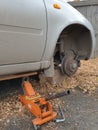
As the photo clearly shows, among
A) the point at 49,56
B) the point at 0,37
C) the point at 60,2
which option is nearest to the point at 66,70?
the point at 49,56

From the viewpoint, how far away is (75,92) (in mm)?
3553

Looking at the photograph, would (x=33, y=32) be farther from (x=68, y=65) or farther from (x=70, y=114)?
(x=70, y=114)

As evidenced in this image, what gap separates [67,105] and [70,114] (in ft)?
0.83

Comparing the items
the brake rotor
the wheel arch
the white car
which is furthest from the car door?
the wheel arch

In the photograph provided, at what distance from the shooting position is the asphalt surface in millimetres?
2574

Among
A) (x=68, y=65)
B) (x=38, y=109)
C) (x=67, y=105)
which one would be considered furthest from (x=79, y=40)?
(x=38, y=109)

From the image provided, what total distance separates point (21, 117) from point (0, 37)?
1.10 metres

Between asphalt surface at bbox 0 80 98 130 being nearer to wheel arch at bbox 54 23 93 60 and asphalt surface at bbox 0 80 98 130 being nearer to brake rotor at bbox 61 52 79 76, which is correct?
brake rotor at bbox 61 52 79 76

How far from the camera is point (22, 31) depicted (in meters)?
2.34

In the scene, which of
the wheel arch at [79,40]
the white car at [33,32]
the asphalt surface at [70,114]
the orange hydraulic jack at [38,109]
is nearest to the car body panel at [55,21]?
the white car at [33,32]

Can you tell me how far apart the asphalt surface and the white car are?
47cm

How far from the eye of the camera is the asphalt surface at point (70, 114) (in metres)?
2.57

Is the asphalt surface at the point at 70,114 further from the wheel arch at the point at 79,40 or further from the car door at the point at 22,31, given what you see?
the car door at the point at 22,31

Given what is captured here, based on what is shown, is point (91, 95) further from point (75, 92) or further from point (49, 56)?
point (49, 56)
